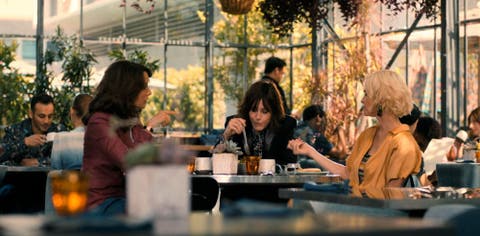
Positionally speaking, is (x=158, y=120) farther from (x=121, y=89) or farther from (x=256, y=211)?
(x=256, y=211)

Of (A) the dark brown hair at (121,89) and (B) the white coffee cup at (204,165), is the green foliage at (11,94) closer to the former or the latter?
(B) the white coffee cup at (204,165)

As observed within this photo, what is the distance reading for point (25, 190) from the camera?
816 centimetres

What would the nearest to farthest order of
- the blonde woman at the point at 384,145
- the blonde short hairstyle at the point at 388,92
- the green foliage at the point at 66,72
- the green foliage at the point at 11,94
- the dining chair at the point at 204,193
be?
the blonde woman at the point at 384,145
the blonde short hairstyle at the point at 388,92
the dining chair at the point at 204,193
the green foliage at the point at 66,72
the green foliage at the point at 11,94

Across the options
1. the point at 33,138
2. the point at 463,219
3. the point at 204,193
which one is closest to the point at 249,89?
the point at 204,193

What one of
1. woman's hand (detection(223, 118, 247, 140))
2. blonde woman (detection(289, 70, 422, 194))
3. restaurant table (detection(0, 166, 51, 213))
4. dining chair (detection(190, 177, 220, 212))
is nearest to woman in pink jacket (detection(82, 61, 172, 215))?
dining chair (detection(190, 177, 220, 212))

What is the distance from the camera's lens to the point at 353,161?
20.4ft

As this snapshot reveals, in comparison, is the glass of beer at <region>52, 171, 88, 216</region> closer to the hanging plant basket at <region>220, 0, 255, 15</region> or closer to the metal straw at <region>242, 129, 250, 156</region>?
the metal straw at <region>242, 129, 250, 156</region>

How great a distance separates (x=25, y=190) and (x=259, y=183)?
1746 millimetres

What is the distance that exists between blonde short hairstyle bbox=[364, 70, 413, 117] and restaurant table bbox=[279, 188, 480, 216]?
2.71ft

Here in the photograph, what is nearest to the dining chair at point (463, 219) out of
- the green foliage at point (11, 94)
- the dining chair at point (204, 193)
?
the dining chair at point (204, 193)

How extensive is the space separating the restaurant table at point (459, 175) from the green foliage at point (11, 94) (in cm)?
996

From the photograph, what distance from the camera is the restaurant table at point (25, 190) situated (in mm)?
8039

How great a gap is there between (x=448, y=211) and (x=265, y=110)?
4.16 meters

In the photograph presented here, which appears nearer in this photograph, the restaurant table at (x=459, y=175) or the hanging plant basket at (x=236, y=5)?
the restaurant table at (x=459, y=175)
